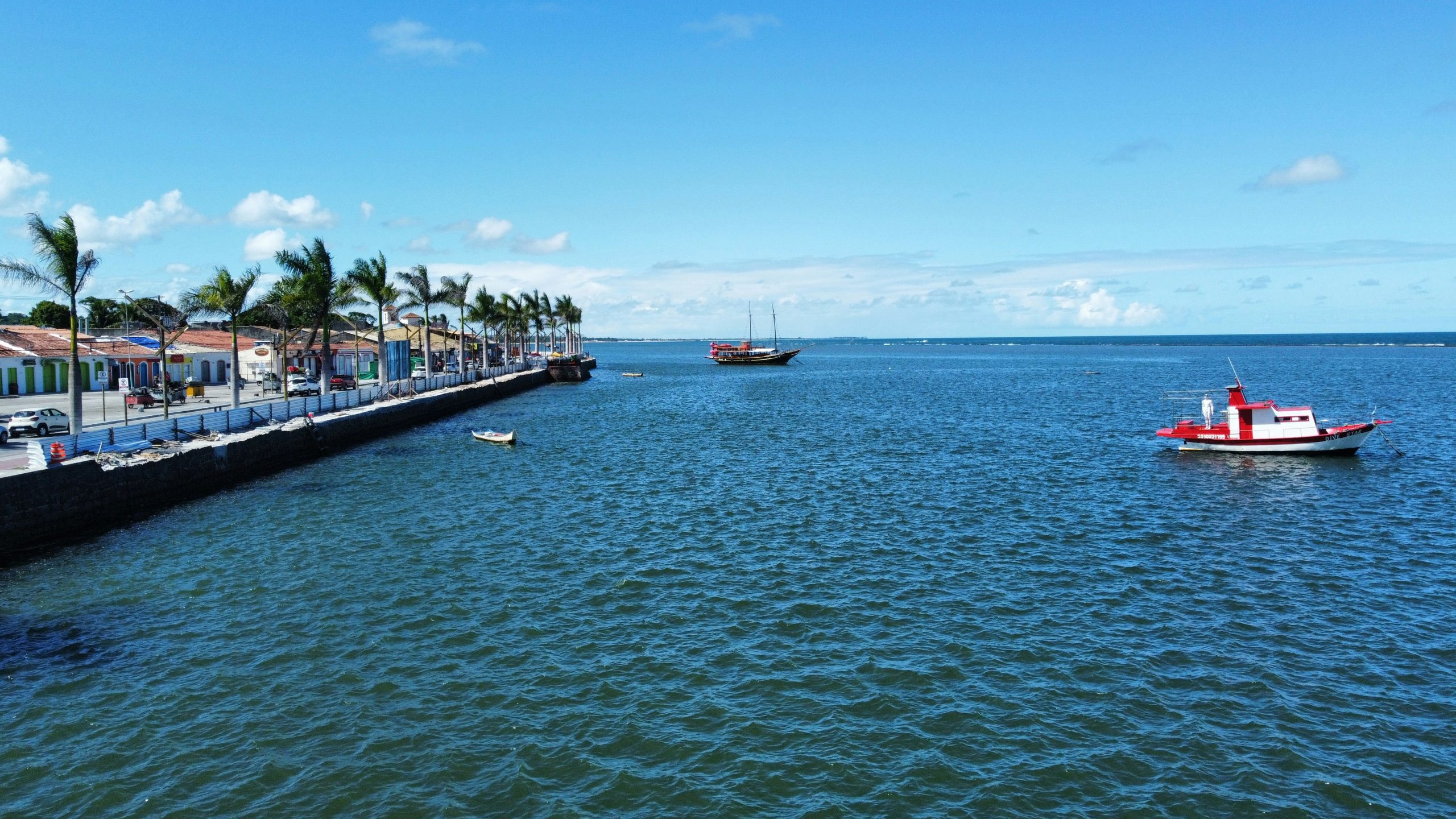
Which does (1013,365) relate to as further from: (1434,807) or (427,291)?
(1434,807)

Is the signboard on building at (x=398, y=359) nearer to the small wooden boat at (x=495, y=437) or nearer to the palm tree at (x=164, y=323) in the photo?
the palm tree at (x=164, y=323)

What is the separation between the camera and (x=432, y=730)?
13.0 meters

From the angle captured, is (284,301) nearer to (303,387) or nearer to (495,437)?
(303,387)

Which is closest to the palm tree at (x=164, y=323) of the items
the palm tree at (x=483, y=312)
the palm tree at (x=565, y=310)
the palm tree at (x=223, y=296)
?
the palm tree at (x=223, y=296)

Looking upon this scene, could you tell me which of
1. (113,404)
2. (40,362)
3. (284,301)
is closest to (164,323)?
(40,362)

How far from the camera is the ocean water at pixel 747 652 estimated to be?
11.6 m

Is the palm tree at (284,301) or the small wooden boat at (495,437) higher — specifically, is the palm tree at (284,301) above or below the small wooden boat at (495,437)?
above

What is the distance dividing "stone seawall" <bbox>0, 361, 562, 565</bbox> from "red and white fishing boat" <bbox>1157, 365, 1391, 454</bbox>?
38.9m

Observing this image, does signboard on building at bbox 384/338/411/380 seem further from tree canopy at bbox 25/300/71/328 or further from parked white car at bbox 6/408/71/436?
tree canopy at bbox 25/300/71/328

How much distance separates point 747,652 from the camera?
53.0ft

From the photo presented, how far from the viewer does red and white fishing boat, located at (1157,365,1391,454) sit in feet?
127

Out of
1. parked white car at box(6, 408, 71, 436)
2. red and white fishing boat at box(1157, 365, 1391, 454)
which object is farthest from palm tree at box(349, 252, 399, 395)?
red and white fishing boat at box(1157, 365, 1391, 454)

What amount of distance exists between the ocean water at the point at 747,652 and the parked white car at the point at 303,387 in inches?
1004

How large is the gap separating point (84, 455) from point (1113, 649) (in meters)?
29.5
